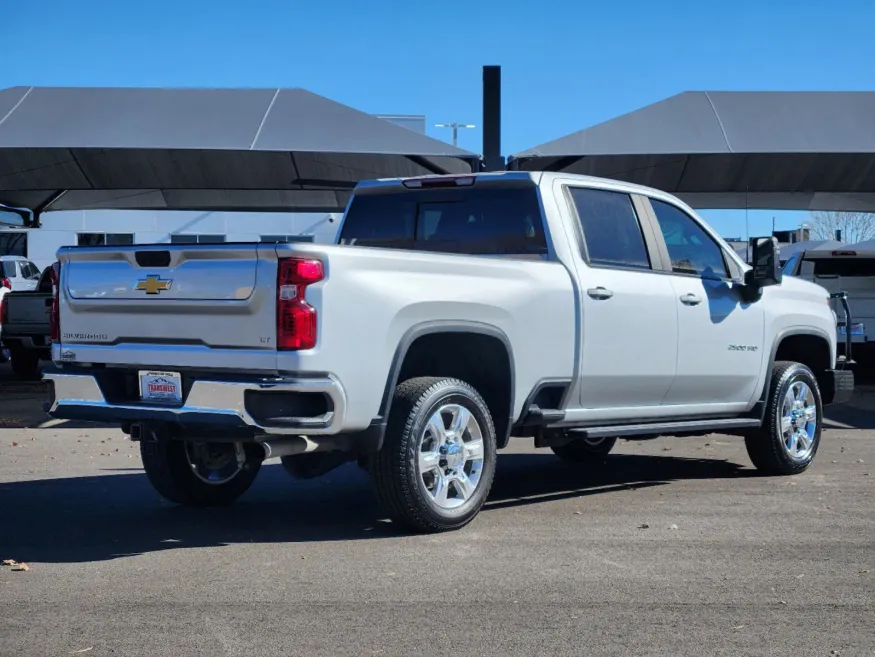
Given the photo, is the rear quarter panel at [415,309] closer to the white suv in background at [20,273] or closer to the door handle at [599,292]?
the door handle at [599,292]

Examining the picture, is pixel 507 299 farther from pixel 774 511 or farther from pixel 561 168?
pixel 561 168

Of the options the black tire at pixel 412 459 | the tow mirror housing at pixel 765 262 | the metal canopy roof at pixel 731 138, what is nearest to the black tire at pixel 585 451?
the tow mirror housing at pixel 765 262

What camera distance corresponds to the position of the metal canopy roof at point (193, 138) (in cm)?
1703

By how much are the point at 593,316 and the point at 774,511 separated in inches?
62.8

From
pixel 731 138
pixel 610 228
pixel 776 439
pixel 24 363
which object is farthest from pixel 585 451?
pixel 24 363

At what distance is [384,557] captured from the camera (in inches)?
233

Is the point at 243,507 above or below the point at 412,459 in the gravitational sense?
below

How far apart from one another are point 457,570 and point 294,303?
1.46m

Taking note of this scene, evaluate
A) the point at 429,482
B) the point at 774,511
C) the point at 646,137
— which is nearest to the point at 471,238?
the point at 429,482

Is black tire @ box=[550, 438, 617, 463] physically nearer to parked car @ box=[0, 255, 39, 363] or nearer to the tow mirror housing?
the tow mirror housing

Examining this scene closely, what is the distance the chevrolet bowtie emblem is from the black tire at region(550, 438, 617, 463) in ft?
14.4

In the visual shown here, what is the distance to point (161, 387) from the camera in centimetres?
621

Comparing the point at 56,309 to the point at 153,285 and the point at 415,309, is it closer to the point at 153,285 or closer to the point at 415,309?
the point at 153,285

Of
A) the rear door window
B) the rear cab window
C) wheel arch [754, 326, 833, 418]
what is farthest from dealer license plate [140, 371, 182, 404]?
wheel arch [754, 326, 833, 418]
